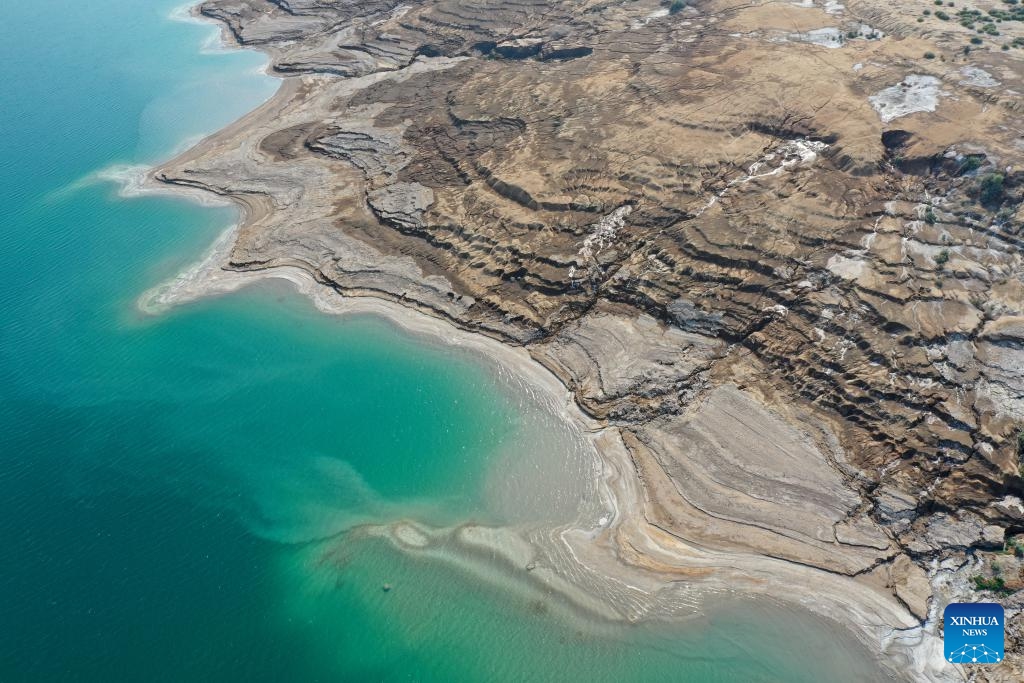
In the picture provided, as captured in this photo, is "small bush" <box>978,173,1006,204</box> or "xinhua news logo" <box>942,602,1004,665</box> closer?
"xinhua news logo" <box>942,602,1004,665</box>

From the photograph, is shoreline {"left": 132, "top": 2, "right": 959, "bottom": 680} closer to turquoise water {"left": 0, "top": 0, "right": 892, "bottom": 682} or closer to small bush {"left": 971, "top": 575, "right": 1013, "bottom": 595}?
turquoise water {"left": 0, "top": 0, "right": 892, "bottom": 682}

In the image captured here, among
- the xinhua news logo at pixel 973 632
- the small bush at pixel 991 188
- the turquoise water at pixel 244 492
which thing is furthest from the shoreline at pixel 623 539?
the small bush at pixel 991 188

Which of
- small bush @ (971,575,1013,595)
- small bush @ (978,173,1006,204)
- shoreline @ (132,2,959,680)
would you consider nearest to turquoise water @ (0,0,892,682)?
shoreline @ (132,2,959,680)

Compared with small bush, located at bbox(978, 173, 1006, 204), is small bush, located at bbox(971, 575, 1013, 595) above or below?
below

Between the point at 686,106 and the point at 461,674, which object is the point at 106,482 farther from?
the point at 686,106

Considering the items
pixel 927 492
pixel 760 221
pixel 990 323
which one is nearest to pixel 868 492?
pixel 927 492

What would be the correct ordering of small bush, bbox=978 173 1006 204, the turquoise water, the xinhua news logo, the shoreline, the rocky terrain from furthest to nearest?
small bush, bbox=978 173 1006 204, the rocky terrain, the turquoise water, the shoreline, the xinhua news logo

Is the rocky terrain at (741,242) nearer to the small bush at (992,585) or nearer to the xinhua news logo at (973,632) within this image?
the small bush at (992,585)
